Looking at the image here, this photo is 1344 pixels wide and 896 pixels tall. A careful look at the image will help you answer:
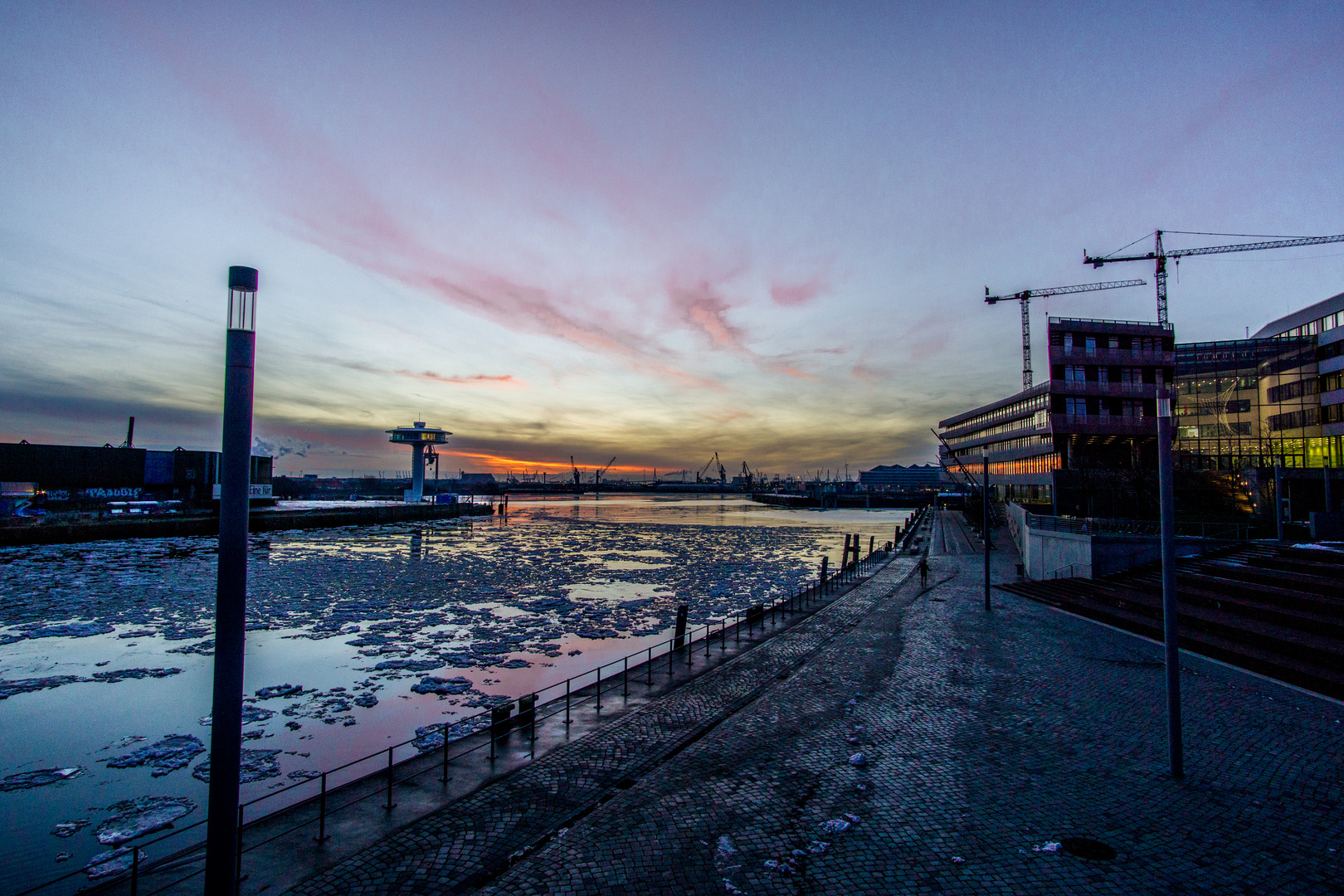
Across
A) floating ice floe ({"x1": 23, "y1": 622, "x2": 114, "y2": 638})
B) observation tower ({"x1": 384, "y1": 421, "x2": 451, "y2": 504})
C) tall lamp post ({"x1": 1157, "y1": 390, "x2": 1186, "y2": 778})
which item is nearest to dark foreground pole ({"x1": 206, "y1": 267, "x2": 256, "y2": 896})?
tall lamp post ({"x1": 1157, "y1": 390, "x2": 1186, "y2": 778})

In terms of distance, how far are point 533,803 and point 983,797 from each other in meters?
7.48

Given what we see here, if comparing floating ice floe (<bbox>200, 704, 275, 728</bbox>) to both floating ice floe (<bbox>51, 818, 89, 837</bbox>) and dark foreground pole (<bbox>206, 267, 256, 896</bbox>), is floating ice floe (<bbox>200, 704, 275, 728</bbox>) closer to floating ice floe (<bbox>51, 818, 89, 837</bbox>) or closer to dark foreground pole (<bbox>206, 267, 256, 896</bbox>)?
floating ice floe (<bbox>51, 818, 89, 837</bbox>)

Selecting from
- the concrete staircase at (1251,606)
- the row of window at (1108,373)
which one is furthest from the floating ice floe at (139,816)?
the row of window at (1108,373)

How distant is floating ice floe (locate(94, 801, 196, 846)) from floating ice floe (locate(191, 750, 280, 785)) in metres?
0.80

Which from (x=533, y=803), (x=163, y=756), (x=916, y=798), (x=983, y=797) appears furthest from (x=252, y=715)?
(x=983, y=797)

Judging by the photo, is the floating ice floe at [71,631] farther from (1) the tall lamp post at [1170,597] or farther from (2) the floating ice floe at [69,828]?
(1) the tall lamp post at [1170,597]

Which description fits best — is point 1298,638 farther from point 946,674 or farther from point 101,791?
point 101,791

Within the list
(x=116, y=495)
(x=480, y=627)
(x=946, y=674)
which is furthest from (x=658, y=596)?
(x=116, y=495)

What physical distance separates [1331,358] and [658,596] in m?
57.3

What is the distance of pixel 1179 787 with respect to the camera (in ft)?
32.4

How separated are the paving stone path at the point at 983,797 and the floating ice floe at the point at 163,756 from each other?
32.2ft

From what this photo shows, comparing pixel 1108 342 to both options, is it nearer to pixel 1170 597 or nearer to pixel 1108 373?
pixel 1108 373

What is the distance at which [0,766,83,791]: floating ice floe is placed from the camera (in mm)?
11977

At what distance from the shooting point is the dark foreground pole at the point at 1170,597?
→ 10258mm
